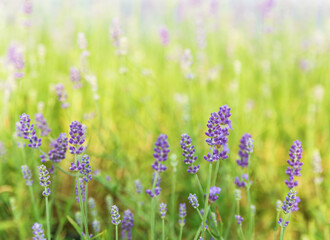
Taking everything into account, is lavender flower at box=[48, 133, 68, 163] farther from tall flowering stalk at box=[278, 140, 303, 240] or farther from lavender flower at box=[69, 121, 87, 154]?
tall flowering stalk at box=[278, 140, 303, 240]

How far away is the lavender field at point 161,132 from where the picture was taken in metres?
1.27

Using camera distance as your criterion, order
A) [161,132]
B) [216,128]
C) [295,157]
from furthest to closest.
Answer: [161,132], [295,157], [216,128]

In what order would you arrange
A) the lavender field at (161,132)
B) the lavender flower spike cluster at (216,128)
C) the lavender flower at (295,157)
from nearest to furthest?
the lavender flower spike cluster at (216,128) < the lavender flower at (295,157) < the lavender field at (161,132)

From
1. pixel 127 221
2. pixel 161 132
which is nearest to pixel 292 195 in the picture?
pixel 127 221

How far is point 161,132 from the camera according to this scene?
2.39 meters

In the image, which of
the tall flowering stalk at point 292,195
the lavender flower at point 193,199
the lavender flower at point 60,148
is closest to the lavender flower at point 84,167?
the lavender flower at point 60,148

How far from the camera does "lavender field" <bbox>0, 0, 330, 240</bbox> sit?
127 cm

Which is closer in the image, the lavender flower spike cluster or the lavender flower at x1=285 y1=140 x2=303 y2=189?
the lavender flower spike cluster

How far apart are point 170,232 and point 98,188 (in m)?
0.72

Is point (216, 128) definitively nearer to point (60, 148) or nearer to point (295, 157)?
point (295, 157)

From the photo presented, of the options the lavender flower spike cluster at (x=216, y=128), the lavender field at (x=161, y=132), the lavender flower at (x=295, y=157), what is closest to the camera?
the lavender flower spike cluster at (x=216, y=128)

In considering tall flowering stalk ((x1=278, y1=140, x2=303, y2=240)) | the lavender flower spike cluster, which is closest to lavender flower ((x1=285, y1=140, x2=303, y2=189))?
tall flowering stalk ((x1=278, y1=140, x2=303, y2=240))

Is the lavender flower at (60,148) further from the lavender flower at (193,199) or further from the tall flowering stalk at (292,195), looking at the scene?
the tall flowering stalk at (292,195)

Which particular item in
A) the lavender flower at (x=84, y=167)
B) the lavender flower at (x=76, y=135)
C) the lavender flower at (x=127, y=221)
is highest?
the lavender flower at (x=76, y=135)
